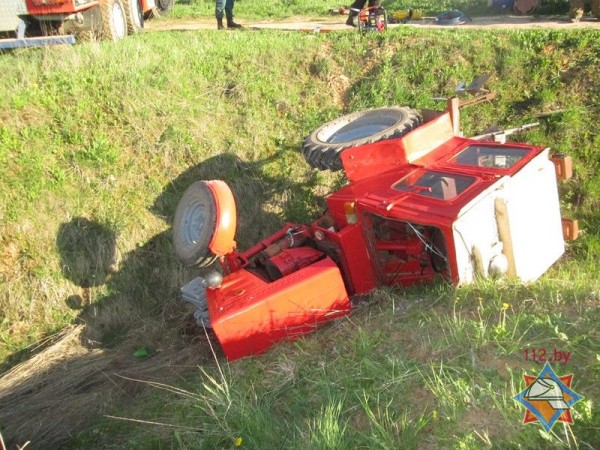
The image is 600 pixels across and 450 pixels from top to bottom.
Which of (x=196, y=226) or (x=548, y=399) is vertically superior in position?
(x=196, y=226)

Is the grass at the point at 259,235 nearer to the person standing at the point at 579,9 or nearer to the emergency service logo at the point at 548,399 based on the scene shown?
the emergency service logo at the point at 548,399

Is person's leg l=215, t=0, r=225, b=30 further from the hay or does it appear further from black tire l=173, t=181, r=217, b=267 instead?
the hay

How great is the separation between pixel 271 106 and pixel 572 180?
411cm

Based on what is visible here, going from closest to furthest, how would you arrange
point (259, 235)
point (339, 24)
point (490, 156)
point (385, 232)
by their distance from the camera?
point (490, 156) → point (385, 232) → point (259, 235) → point (339, 24)

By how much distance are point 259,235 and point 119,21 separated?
5.03m

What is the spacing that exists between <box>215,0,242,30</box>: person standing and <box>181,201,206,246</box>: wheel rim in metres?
6.74

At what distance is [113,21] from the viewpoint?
9.09 m

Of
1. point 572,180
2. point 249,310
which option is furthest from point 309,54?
point 249,310

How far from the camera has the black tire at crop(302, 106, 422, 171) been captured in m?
5.46

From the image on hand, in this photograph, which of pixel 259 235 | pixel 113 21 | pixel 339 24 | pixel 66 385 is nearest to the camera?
pixel 66 385

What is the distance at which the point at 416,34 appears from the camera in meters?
8.92

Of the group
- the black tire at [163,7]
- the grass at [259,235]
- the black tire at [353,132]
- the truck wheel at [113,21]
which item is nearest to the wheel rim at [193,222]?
the grass at [259,235]

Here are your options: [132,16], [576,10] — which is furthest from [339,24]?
[576,10]

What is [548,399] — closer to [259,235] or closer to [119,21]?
[259,235]
